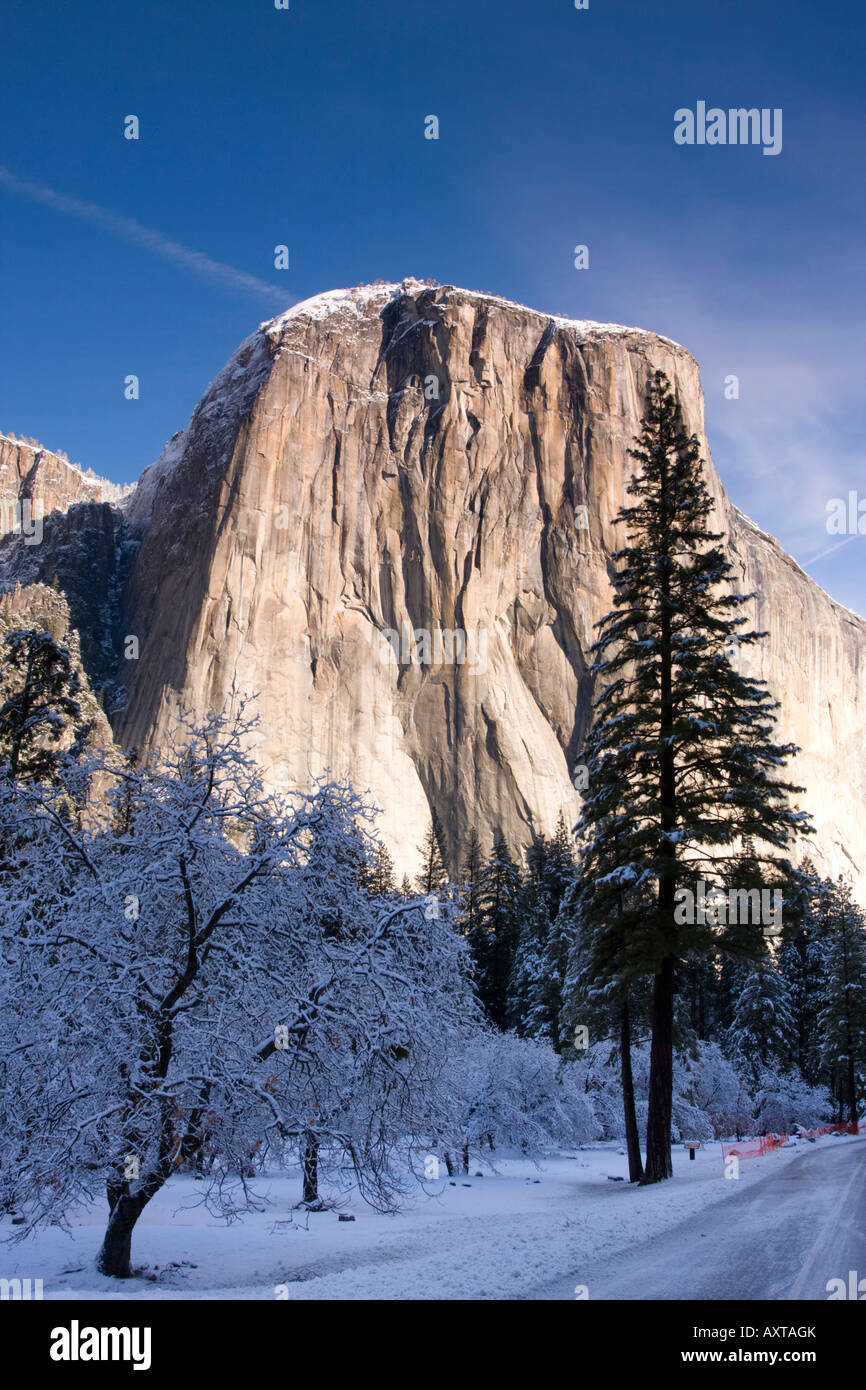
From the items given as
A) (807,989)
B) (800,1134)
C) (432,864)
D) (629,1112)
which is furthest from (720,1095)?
(432,864)

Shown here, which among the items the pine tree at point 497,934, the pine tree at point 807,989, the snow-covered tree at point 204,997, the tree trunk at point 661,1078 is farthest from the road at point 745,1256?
the pine tree at point 807,989

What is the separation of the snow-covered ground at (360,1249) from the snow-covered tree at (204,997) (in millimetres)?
642

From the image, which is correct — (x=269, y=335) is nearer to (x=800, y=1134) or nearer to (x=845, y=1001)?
(x=845, y=1001)

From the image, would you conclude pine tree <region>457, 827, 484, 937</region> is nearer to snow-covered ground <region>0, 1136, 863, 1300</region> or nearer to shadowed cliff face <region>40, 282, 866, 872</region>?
shadowed cliff face <region>40, 282, 866, 872</region>

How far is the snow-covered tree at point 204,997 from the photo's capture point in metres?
7.62

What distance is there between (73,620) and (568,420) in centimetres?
5387

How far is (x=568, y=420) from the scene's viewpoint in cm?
8950

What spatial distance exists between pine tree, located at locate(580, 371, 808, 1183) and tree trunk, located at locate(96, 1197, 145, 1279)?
26.4 feet

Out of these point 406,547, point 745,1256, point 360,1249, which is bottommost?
point 360,1249

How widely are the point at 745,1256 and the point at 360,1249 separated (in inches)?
167

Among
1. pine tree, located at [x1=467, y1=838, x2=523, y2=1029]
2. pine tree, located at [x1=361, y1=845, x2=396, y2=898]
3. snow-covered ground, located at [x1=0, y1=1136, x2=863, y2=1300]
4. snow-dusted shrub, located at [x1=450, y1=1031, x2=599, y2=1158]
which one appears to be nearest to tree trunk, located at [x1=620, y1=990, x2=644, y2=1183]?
snow-covered ground, located at [x1=0, y1=1136, x2=863, y2=1300]

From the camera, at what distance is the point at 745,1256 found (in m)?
7.92

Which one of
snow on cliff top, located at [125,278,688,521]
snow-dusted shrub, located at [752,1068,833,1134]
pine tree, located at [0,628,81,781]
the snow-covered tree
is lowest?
snow-dusted shrub, located at [752,1068,833,1134]

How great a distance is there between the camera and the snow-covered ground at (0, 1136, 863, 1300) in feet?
24.1
